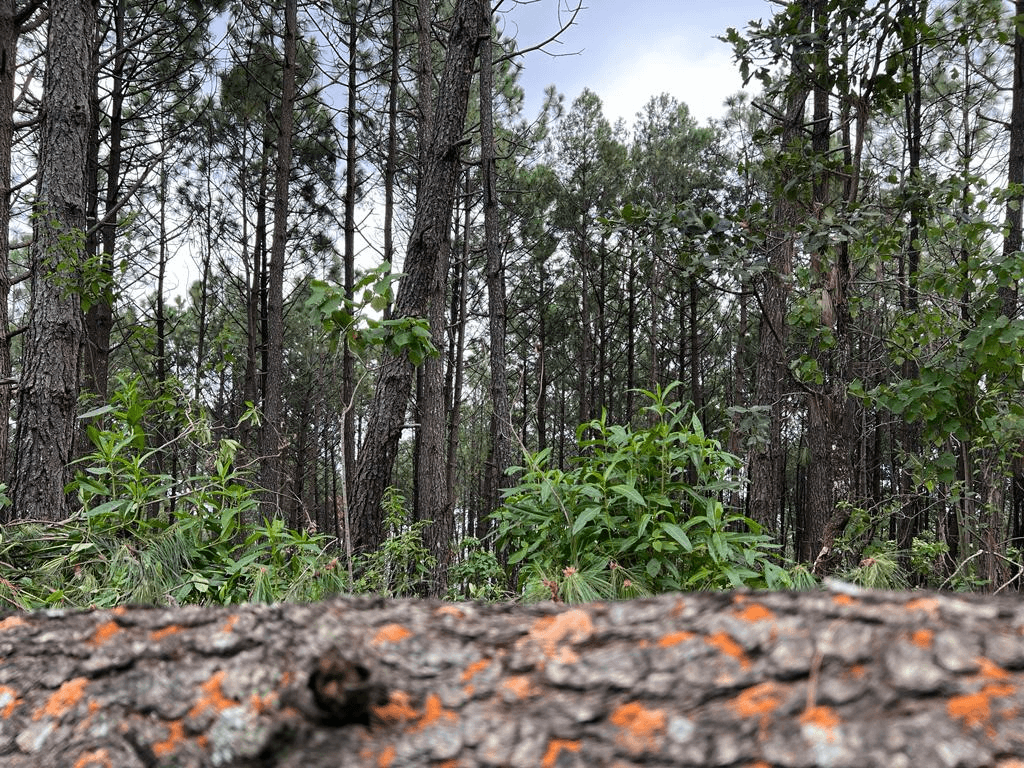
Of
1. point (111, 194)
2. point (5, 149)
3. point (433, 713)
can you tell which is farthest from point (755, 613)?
point (111, 194)

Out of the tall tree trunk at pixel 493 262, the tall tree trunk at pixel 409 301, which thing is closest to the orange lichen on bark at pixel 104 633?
the tall tree trunk at pixel 409 301

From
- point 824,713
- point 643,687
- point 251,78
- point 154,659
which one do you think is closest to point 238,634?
point 154,659

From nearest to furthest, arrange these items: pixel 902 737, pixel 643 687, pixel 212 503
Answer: pixel 902 737 < pixel 643 687 < pixel 212 503

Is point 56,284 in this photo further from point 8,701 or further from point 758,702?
point 758,702

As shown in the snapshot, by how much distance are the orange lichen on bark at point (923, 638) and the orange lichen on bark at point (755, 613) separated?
154 millimetres

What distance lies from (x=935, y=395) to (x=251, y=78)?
12.8 meters

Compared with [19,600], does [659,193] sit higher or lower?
higher

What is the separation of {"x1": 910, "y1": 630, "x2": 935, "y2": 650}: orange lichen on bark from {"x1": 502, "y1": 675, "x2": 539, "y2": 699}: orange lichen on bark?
449 mm

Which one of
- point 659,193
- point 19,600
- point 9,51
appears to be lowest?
point 19,600

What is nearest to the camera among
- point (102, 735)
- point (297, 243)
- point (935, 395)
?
point (102, 735)

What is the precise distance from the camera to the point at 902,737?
2.11ft

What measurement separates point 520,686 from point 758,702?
0.30 metres

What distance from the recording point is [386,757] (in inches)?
31.5

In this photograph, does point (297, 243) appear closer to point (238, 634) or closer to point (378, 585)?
point (378, 585)
